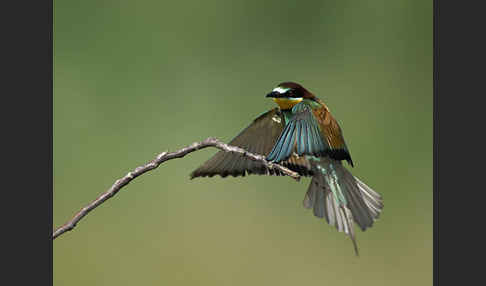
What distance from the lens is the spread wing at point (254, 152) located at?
4.00 feet

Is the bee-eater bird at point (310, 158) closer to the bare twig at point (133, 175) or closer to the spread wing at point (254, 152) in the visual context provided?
the spread wing at point (254, 152)

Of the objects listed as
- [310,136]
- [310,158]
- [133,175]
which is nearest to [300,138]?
Result: [310,136]

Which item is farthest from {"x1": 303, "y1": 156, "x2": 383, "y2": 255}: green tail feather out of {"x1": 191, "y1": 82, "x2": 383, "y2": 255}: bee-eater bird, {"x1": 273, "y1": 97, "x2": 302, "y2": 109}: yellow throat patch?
{"x1": 273, "y1": 97, "x2": 302, "y2": 109}: yellow throat patch

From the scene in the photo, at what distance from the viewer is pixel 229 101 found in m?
2.92

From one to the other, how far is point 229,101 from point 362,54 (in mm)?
856

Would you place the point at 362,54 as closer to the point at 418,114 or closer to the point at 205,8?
the point at 418,114

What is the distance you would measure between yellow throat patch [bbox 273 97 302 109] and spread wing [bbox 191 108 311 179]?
0.03 meters

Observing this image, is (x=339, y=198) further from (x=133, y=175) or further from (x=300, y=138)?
(x=133, y=175)

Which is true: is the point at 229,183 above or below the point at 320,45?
below

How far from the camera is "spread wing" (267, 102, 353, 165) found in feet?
3.87

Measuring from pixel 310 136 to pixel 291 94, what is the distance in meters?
0.19

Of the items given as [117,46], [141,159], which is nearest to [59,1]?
[117,46]

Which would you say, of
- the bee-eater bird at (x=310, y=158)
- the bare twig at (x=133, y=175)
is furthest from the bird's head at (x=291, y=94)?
the bare twig at (x=133, y=175)

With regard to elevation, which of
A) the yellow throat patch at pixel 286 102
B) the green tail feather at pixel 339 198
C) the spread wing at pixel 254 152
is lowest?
the green tail feather at pixel 339 198
